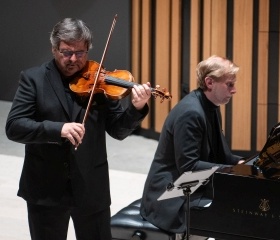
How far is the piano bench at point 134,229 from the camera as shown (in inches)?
161

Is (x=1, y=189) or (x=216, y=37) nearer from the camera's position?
(x=1, y=189)

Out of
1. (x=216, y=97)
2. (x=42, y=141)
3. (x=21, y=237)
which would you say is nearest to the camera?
(x=42, y=141)

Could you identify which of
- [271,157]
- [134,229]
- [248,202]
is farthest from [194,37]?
[248,202]

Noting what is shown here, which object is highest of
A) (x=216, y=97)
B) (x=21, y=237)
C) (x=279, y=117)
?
(x=216, y=97)

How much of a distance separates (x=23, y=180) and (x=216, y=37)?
11.8 feet

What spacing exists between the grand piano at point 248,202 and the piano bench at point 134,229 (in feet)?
1.72

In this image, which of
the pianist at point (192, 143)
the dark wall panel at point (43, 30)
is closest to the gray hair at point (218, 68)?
the pianist at point (192, 143)

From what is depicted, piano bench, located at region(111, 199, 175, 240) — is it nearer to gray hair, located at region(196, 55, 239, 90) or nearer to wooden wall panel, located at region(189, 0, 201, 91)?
gray hair, located at region(196, 55, 239, 90)

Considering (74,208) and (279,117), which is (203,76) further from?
(279,117)

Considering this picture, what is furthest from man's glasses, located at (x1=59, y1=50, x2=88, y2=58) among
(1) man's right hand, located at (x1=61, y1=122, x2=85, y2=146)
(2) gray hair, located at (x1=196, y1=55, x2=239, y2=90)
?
(2) gray hair, located at (x1=196, y1=55, x2=239, y2=90)

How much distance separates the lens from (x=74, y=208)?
10.9 feet

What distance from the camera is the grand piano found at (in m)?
3.44

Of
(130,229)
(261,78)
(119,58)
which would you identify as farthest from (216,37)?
(130,229)

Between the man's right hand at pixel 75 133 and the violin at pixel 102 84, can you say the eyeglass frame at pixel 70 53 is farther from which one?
the man's right hand at pixel 75 133
